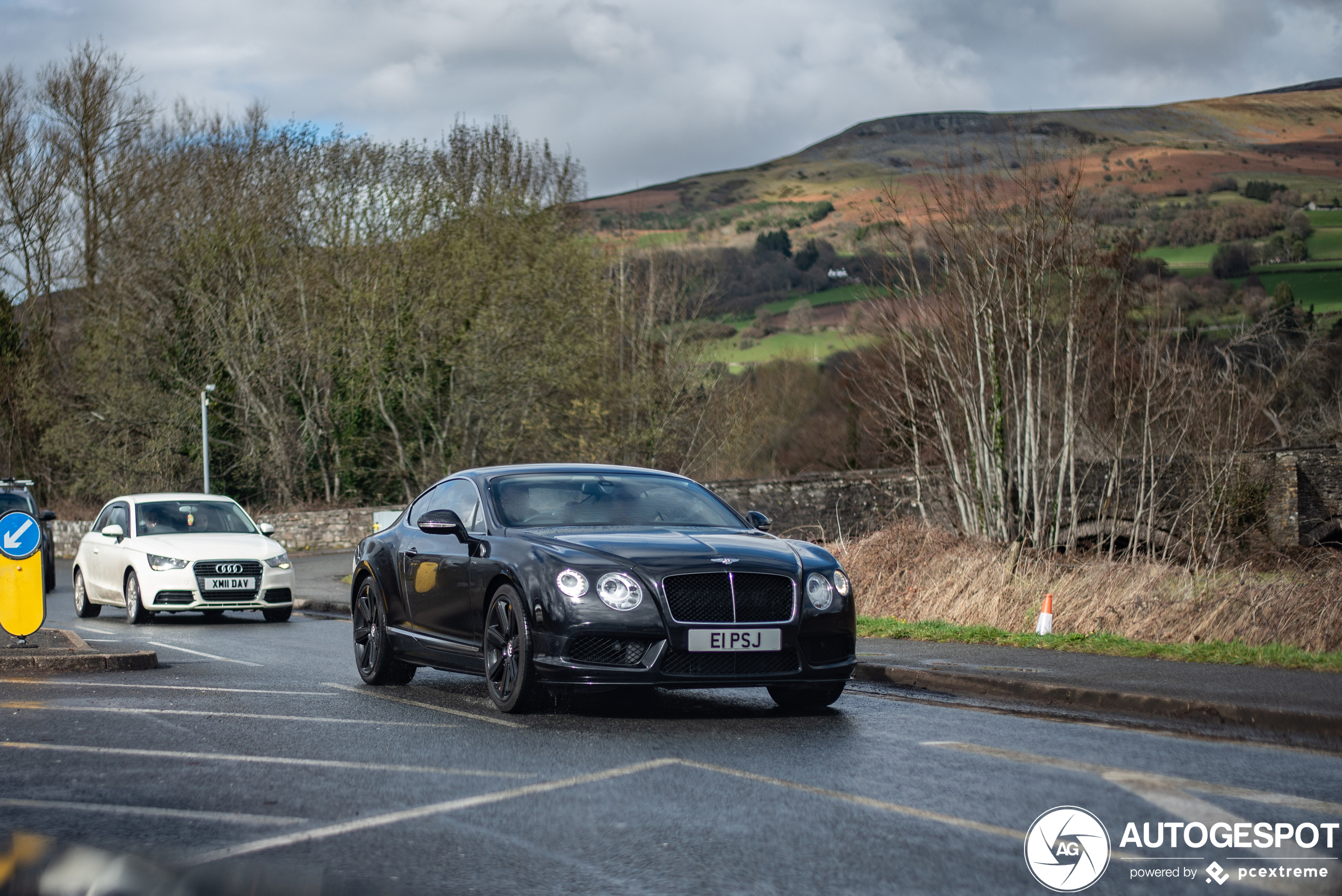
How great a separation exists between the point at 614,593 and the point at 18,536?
6599mm

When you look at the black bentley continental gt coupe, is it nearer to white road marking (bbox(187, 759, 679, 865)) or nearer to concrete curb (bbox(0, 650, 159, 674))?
white road marking (bbox(187, 759, 679, 865))

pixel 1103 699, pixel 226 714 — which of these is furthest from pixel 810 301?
pixel 226 714

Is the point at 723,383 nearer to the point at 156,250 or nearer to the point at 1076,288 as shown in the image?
the point at 156,250

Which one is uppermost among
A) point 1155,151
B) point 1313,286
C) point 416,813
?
point 1155,151

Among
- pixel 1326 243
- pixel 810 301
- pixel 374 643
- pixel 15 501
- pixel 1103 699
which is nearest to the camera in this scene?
pixel 1103 699

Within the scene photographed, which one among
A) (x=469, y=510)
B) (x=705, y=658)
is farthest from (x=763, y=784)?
(x=469, y=510)

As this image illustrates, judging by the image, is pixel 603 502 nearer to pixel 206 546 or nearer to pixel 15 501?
pixel 206 546

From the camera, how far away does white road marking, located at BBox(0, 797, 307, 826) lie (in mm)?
5805

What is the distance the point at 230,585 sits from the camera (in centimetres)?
1803

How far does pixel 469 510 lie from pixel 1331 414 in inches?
2306

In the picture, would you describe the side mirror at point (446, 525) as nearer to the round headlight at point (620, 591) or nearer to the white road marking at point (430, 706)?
the white road marking at point (430, 706)

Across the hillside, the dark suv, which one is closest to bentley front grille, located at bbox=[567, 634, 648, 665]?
the dark suv

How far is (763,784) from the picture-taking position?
259 inches

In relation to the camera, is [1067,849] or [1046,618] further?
[1046,618]
